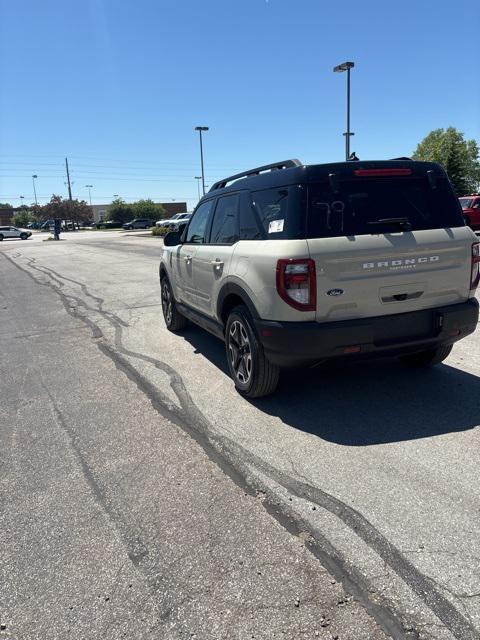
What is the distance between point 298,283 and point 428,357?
198 centimetres

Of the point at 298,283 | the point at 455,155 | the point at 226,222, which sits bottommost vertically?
the point at 298,283

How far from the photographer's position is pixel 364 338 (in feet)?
12.3

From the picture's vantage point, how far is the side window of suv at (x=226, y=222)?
15.5 ft

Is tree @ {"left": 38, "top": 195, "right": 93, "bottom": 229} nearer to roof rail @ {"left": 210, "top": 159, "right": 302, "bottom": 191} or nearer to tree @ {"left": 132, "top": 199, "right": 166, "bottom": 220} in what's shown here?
tree @ {"left": 132, "top": 199, "right": 166, "bottom": 220}

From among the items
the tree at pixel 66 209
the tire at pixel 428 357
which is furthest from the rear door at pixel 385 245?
the tree at pixel 66 209

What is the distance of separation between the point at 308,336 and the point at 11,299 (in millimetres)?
9596

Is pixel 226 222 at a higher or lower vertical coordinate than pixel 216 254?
higher

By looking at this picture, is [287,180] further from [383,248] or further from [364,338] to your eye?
[364,338]

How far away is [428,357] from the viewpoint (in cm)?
485

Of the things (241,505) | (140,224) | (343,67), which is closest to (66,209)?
(140,224)

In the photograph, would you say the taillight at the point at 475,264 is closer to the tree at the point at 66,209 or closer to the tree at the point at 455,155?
the tree at the point at 455,155

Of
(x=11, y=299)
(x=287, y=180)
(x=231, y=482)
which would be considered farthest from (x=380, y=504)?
(x=11, y=299)

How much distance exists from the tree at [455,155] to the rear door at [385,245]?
56.6 m

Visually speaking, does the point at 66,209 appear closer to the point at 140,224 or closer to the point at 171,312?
the point at 140,224
